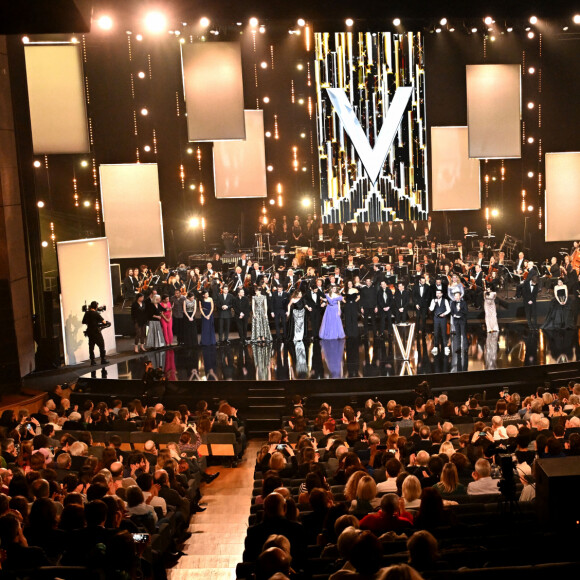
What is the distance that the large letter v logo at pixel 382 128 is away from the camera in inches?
827

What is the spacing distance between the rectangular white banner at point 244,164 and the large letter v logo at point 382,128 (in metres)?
1.98

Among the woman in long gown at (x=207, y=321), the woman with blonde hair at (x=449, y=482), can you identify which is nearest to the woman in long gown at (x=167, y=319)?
the woman in long gown at (x=207, y=321)

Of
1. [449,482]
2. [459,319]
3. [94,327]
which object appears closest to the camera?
→ [449,482]

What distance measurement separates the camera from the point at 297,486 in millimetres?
7738

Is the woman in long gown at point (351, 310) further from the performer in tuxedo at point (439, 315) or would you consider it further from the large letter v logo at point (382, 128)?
the large letter v logo at point (382, 128)

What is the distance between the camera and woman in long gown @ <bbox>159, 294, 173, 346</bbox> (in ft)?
55.0

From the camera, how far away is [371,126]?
827 inches

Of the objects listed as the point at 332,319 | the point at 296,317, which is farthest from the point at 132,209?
the point at 332,319

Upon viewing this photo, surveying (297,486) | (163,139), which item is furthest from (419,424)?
(163,139)

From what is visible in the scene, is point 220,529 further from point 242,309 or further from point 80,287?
point 80,287

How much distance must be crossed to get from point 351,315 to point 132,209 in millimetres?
5998

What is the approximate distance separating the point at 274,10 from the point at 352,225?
30.6 ft

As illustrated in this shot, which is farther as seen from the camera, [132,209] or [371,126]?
[371,126]

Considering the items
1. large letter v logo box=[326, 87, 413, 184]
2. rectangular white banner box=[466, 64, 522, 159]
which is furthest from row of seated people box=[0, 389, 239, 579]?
rectangular white banner box=[466, 64, 522, 159]
